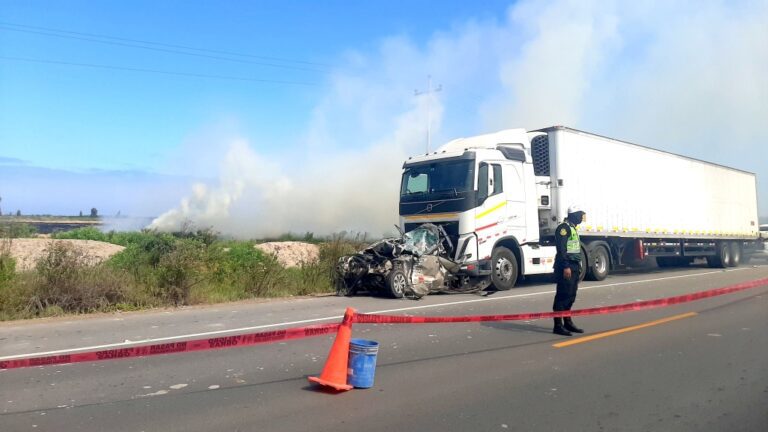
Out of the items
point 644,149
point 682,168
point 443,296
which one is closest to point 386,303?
point 443,296

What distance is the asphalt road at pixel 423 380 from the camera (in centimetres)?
480

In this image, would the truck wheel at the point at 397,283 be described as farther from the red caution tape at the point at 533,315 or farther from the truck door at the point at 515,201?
the red caution tape at the point at 533,315

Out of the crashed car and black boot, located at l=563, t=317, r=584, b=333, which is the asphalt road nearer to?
black boot, located at l=563, t=317, r=584, b=333

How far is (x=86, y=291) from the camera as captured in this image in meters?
10.9

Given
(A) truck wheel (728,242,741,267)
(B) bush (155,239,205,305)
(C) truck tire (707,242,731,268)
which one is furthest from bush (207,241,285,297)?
(A) truck wheel (728,242,741,267)

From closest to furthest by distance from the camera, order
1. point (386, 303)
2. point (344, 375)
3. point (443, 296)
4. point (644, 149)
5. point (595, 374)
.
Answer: point (344, 375) → point (595, 374) → point (386, 303) → point (443, 296) → point (644, 149)

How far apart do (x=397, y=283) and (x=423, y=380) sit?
6622mm

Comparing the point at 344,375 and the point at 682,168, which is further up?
the point at 682,168

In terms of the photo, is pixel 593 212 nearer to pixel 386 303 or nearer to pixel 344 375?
pixel 386 303

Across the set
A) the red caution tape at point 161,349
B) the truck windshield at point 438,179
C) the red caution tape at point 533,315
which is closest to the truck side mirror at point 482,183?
the truck windshield at point 438,179

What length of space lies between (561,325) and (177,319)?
629 centimetres

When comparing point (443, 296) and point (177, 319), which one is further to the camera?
point (443, 296)

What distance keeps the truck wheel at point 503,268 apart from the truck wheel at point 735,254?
47.3 ft

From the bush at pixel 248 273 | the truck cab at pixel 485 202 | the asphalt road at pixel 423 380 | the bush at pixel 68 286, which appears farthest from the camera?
the bush at pixel 248 273
